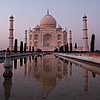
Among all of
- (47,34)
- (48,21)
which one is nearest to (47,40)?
(47,34)

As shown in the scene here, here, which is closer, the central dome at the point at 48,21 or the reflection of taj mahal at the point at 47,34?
the reflection of taj mahal at the point at 47,34

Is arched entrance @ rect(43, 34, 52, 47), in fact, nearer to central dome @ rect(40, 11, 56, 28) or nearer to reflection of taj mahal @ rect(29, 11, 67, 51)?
reflection of taj mahal @ rect(29, 11, 67, 51)

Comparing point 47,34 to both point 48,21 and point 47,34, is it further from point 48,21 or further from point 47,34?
point 48,21

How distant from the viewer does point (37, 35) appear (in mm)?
43781

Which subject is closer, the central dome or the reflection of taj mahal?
the reflection of taj mahal

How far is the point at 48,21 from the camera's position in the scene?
43.5 meters

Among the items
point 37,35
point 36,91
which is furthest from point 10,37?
point 36,91

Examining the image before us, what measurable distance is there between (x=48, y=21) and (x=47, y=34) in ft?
13.3

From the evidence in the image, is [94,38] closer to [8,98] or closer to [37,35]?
[8,98]

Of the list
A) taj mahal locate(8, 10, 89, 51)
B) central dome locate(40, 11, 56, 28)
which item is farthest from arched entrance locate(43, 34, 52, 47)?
central dome locate(40, 11, 56, 28)

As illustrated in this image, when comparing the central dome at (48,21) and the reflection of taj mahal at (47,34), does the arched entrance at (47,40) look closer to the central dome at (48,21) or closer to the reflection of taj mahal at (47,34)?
the reflection of taj mahal at (47,34)

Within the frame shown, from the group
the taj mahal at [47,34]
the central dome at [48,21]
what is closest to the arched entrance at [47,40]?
the taj mahal at [47,34]

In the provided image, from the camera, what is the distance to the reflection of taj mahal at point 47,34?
42.3 metres

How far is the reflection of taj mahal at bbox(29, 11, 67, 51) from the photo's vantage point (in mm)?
42344
